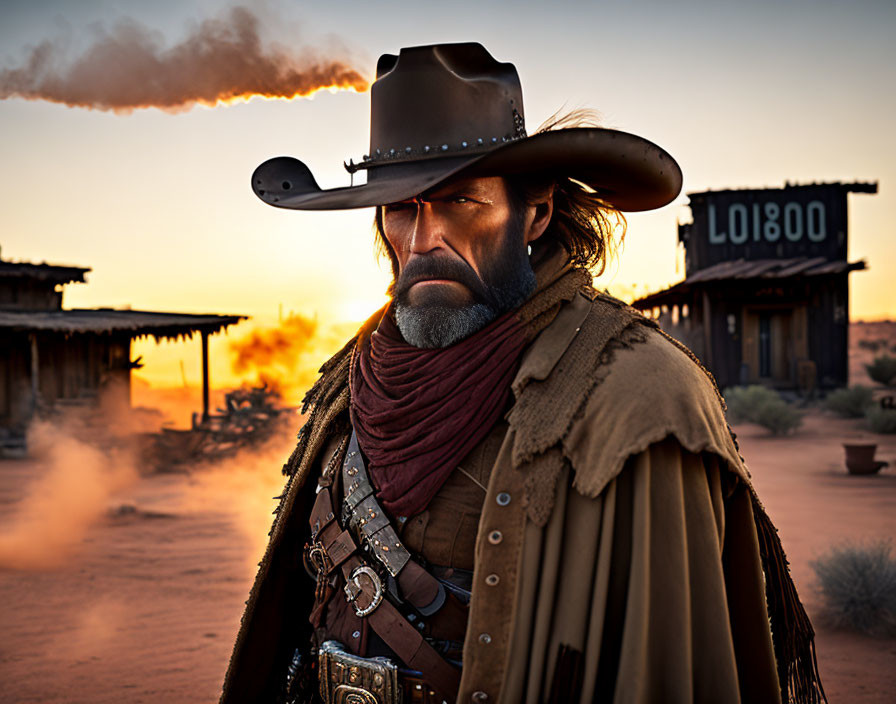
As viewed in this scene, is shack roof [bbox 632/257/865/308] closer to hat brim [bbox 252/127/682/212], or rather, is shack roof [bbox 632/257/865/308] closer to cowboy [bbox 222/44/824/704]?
hat brim [bbox 252/127/682/212]

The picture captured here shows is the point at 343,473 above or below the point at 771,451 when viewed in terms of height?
above

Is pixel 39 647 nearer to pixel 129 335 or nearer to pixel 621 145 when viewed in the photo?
pixel 621 145

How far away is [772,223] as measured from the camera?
78.7 feet

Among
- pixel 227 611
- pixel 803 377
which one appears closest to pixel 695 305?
pixel 803 377

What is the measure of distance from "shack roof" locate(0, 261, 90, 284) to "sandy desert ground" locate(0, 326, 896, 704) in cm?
759

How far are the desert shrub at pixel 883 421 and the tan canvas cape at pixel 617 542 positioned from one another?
1807cm

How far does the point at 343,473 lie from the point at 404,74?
117cm

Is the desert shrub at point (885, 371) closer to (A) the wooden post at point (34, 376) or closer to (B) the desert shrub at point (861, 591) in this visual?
(B) the desert shrub at point (861, 591)

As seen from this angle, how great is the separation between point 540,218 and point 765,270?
2202cm

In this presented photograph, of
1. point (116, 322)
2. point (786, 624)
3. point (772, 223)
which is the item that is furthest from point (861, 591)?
point (772, 223)

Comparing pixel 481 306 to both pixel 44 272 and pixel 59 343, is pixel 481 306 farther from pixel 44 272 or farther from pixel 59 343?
pixel 44 272

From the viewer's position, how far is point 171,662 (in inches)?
227

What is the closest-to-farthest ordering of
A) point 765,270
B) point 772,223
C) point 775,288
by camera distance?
point 765,270 → point 775,288 → point 772,223

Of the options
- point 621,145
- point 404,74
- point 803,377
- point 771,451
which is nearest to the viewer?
point 621,145
